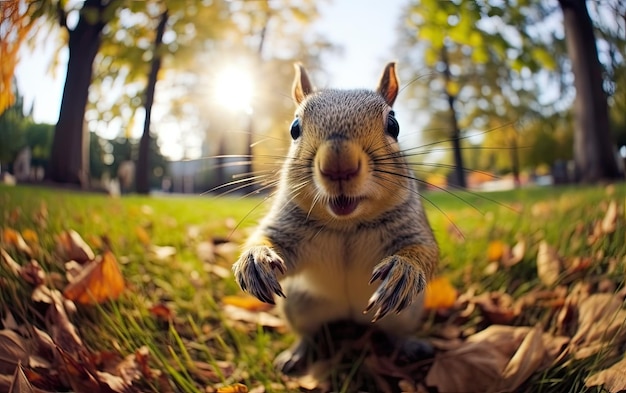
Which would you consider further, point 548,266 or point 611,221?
point 548,266

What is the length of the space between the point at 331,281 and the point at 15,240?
2.70 ft

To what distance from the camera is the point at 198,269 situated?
1916mm

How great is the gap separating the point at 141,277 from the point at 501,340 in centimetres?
118

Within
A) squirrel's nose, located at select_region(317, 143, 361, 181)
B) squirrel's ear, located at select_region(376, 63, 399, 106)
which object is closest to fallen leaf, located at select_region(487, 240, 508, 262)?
squirrel's ear, located at select_region(376, 63, 399, 106)

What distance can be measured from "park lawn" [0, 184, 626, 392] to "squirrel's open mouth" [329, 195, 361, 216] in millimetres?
337

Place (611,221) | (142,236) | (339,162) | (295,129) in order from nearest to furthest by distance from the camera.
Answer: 1. (339,162)
2. (295,129)
3. (611,221)
4. (142,236)

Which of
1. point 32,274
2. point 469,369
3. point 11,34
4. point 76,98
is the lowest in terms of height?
point 469,369

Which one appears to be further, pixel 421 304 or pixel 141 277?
pixel 141 277

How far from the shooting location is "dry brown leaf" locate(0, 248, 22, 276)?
1.11m

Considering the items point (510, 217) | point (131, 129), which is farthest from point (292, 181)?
point (510, 217)

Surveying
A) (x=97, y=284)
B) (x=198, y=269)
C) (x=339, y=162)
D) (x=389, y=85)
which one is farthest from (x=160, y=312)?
(x=389, y=85)

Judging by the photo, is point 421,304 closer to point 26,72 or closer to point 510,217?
point 26,72

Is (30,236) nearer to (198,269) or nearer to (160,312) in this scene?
(160,312)

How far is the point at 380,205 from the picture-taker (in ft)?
3.54
